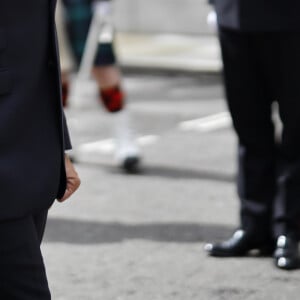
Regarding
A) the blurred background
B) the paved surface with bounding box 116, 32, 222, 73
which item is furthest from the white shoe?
the paved surface with bounding box 116, 32, 222, 73

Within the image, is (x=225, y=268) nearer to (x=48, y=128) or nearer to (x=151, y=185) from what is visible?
(x=151, y=185)

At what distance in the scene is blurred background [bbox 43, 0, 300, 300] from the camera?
14.7ft

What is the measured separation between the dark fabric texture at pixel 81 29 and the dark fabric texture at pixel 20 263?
430 centimetres

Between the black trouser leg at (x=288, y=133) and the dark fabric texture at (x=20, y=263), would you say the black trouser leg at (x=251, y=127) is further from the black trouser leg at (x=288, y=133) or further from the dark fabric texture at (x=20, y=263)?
the dark fabric texture at (x=20, y=263)

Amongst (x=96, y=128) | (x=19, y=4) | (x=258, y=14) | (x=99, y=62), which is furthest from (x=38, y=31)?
(x=96, y=128)

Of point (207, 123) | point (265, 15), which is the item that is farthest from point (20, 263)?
point (207, 123)

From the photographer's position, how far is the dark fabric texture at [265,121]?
4.43m

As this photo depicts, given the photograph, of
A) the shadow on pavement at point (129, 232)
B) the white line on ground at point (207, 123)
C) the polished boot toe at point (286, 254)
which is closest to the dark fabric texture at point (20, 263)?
the polished boot toe at point (286, 254)

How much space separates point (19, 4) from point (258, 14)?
1.98 metres

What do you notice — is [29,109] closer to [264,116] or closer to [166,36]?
[264,116]

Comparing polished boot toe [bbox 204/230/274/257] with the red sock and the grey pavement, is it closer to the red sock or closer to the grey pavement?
the red sock

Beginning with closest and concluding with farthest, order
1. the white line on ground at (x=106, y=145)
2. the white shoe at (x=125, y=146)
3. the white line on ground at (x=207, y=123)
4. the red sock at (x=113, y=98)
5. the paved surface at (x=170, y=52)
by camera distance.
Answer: the white shoe at (x=125, y=146), the red sock at (x=113, y=98), the white line on ground at (x=106, y=145), the white line on ground at (x=207, y=123), the paved surface at (x=170, y=52)

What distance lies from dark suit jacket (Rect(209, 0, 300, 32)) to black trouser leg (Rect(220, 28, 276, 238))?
70 millimetres

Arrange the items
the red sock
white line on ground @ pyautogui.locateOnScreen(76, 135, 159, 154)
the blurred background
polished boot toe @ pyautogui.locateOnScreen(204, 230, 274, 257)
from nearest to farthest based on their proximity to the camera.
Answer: the blurred background
polished boot toe @ pyautogui.locateOnScreen(204, 230, 274, 257)
the red sock
white line on ground @ pyautogui.locateOnScreen(76, 135, 159, 154)
